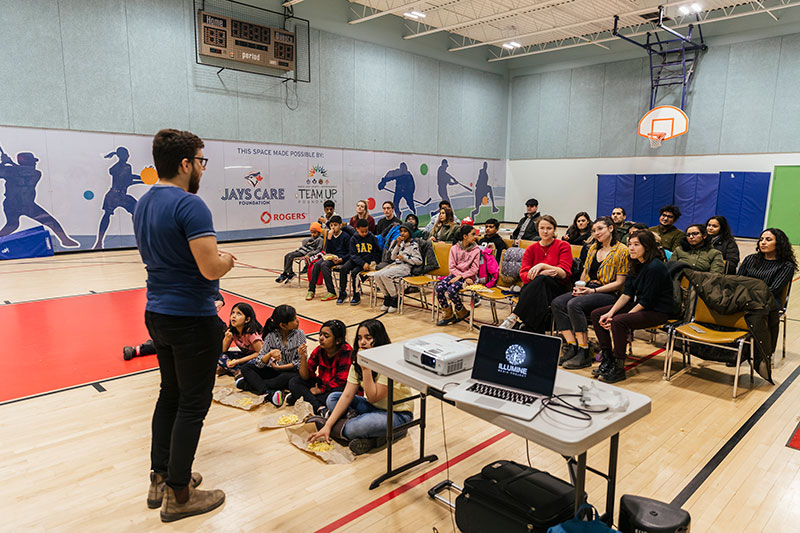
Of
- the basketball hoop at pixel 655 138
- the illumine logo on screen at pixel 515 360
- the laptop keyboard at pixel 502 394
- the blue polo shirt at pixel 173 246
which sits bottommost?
the laptop keyboard at pixel 502 394

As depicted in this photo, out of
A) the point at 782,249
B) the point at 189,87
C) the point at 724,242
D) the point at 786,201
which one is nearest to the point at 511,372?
the point at 782,249

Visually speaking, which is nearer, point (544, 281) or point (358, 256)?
point (544, 281)

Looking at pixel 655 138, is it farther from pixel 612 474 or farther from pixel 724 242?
pixel 612 474

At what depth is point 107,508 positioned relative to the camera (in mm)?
2641

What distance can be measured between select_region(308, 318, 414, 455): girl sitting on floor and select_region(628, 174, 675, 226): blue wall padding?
16.1m

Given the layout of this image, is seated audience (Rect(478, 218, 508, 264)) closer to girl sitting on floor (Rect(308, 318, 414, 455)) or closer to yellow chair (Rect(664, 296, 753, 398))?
yellow chair (Rect(664, 296, 753, 398))

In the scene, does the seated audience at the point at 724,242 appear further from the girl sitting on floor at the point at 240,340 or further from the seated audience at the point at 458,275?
the girl sitting on floor at the point at 240,340

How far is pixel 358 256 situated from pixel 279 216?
807 centimetres

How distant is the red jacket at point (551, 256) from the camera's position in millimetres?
5215

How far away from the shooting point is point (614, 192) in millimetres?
17953

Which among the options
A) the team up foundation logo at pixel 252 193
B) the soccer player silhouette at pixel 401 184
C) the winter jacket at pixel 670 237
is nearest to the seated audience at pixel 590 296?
the winter jacket at pixel 670 237

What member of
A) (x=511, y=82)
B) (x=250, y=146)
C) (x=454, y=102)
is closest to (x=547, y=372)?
(x=250, y=146)

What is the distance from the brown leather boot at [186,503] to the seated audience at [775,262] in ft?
16.3

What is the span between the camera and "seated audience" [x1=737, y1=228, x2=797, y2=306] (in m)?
4.72
